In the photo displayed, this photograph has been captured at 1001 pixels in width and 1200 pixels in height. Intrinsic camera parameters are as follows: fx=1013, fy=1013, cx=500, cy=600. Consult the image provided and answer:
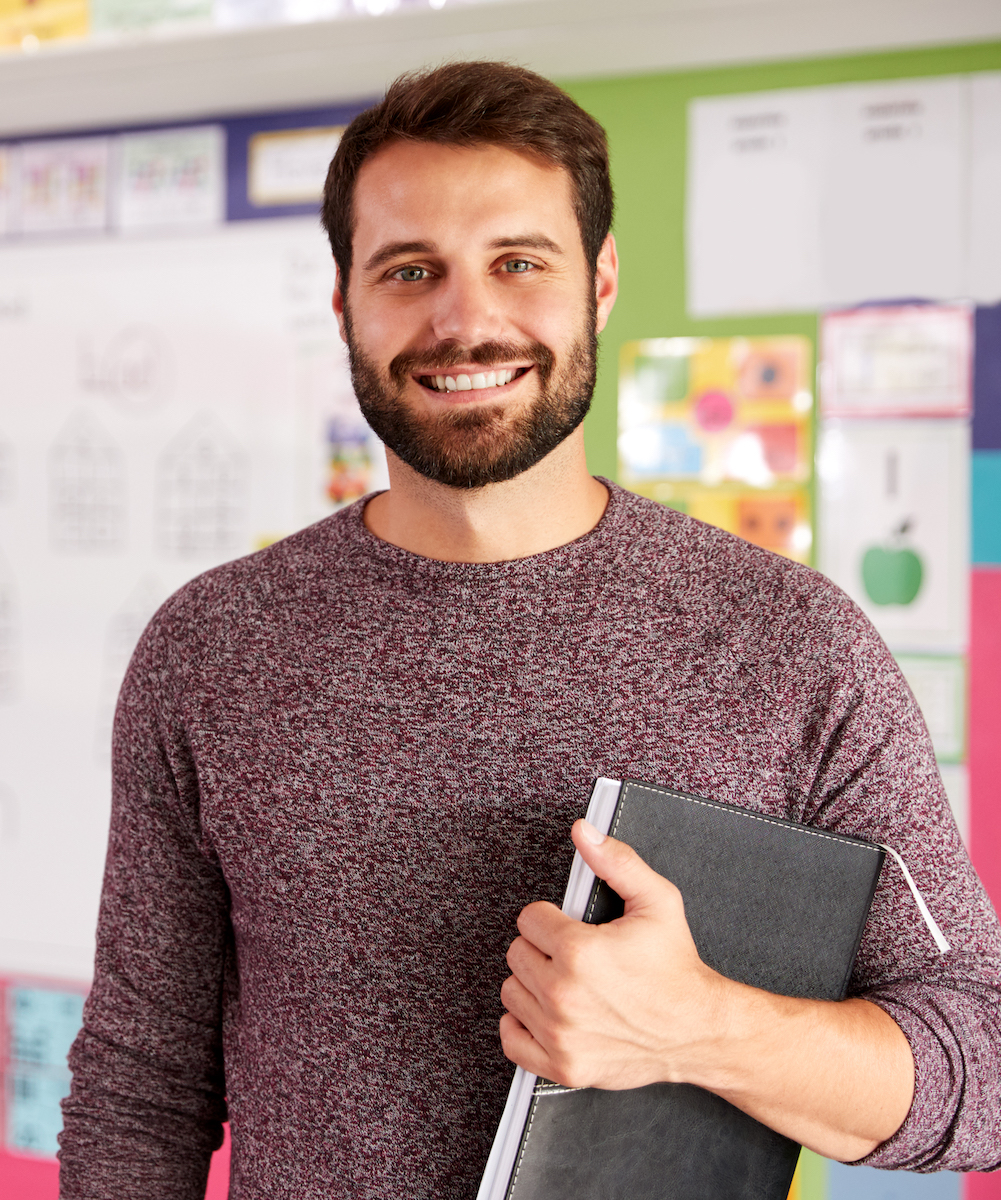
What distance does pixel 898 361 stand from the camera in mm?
1222

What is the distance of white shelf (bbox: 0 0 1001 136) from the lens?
3.83ft

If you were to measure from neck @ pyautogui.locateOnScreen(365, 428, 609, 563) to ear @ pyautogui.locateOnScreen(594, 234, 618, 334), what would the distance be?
14cm

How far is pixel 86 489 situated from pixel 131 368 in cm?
21

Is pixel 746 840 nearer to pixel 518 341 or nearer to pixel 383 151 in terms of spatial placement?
pixel 518 341

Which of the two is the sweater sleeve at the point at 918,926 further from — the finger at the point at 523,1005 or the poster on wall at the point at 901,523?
the poster on wall at the point at 901,523

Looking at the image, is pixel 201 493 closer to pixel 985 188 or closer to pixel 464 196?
pixel 464 196

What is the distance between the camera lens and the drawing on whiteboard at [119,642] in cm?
160

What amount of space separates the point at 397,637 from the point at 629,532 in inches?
8.7

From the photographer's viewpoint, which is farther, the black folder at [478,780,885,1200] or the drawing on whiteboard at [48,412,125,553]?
the drawing on whiteboard at [48,412,125,553]

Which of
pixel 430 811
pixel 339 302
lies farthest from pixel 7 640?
pixel 430 811

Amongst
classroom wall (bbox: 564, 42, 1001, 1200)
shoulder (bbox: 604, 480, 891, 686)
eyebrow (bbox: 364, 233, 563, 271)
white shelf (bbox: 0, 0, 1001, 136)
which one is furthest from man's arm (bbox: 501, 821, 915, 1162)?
white shelf (bbox: 0, 0, 1001, 136)

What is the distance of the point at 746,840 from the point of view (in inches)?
27.8

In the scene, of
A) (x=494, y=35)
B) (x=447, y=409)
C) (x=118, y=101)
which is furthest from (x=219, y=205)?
(x=447, y=409)

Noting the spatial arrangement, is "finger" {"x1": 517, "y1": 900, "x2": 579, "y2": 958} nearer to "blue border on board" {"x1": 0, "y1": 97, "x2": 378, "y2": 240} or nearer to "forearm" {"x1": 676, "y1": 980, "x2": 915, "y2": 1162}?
"forearm" {"x1": 676, "y1": 980, "x2": 915, "y2": 1162}
